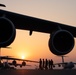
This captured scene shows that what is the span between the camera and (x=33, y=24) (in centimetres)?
944

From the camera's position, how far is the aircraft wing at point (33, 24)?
864cm

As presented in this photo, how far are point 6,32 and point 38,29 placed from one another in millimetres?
2311

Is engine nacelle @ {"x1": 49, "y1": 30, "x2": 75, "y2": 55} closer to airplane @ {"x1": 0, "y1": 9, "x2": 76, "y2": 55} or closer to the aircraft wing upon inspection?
airplane @ {"x1": 0, "y1": 9, "x2": 76, "y2": 55}

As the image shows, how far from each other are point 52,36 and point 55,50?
59 centimetres

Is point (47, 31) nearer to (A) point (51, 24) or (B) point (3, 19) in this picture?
(A) point (51, 24)

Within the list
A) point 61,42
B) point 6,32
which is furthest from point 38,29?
point 6,32

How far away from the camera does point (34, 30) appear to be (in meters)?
9.94

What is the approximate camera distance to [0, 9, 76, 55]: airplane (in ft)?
25.4

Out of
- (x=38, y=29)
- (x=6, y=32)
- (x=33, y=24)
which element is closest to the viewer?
(x=6, y=32)

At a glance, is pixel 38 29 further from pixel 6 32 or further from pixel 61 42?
pixel 6 32

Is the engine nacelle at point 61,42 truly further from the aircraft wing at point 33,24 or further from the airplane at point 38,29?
the aircraft wing at point 33,24

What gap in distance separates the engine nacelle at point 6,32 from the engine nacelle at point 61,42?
5.26 ft

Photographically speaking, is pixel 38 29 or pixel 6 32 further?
pixel 38 29

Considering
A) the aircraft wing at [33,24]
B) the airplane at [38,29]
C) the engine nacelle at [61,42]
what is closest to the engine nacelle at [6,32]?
the airplane at [38,29]
